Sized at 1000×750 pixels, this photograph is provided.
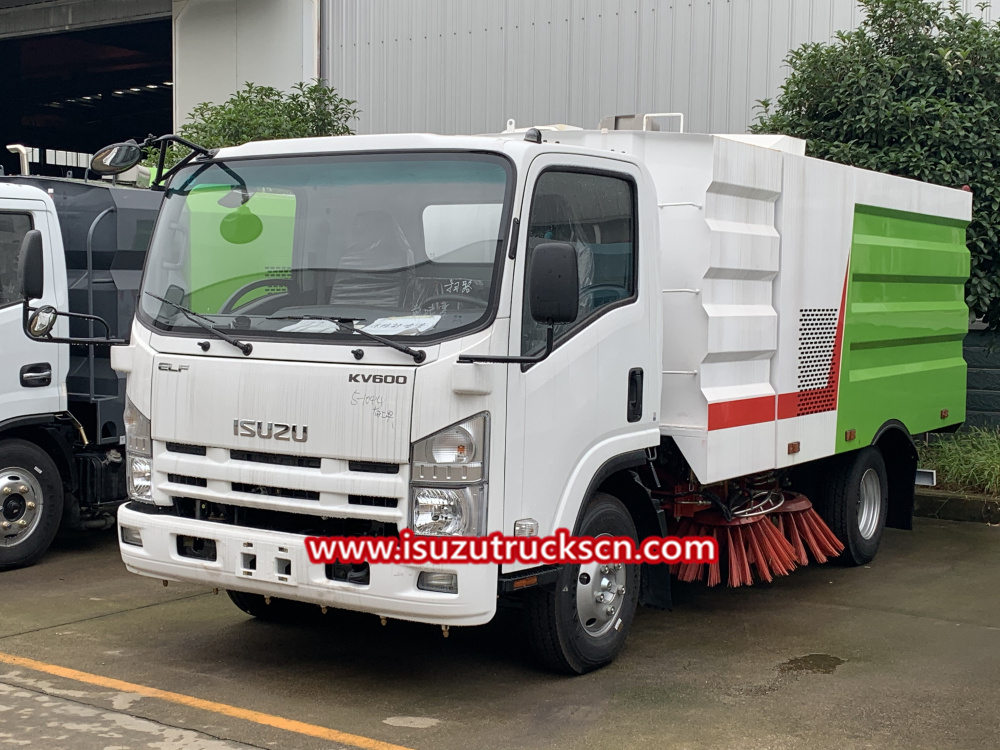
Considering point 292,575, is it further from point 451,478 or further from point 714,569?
point 714,569

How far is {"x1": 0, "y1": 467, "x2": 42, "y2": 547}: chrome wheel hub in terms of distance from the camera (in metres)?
7.62

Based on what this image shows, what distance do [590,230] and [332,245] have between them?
1132 mm

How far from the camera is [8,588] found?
7.27 m

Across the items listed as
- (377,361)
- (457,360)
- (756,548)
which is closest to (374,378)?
(377,361)

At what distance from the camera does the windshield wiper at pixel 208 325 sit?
5168mm

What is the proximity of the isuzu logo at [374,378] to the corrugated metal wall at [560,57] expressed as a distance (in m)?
8.59

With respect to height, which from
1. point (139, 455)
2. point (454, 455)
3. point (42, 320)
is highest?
point (42, 320)

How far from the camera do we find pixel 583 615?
5602 mm

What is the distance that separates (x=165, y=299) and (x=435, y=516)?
164 cm

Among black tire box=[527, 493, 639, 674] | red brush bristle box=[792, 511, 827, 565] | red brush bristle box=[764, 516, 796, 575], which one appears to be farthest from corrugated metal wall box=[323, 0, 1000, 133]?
black tire box=[527, 493, 639, 674]

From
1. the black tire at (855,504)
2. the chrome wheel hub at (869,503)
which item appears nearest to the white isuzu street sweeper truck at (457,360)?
the black tire at (855,504)

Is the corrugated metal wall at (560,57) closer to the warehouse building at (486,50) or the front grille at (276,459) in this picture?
the warehouse building at (486,50)

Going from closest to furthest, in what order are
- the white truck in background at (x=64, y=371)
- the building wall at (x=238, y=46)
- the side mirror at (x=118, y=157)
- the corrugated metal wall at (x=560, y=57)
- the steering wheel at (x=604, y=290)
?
the steering wheel at (x=604, y=290), the side mirror at (x=118, y=157), the white truck in background at (x=64, y=371), the corrugated metal wall at (x=560, y=57), the building wall at (x=238, y=46)

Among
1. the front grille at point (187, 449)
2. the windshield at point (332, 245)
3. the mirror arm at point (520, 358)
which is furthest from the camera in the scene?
the front grille at point (187, 449)
